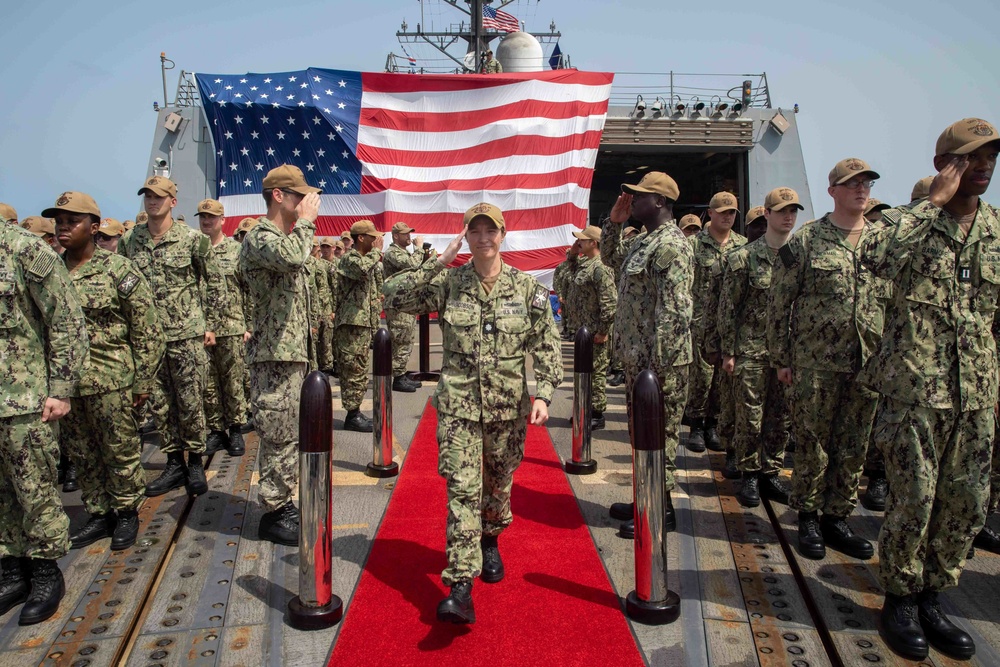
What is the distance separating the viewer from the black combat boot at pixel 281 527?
385cm

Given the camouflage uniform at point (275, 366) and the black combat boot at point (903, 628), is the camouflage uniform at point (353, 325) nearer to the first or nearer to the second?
A: the camouflage uniform at point (275, 366)

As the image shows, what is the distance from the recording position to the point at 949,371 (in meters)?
2.81

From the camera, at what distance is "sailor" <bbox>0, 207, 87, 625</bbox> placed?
3.03 meters

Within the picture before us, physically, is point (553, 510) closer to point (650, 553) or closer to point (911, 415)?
point (650, 553)

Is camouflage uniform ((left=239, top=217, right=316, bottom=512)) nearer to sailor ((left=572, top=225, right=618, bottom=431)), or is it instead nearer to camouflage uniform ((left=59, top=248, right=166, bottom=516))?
camouflage uniform ((left=59, top=248, right=166, bottom=516))

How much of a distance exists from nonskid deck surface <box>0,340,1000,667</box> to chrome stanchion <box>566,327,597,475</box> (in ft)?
0.97

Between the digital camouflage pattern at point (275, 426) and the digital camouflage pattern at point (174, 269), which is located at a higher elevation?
the digital camouflage pattern at point (174, 269)

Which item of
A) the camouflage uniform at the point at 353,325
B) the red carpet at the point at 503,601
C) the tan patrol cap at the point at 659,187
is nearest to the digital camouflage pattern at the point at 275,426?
the red carpet at the point at 503,601

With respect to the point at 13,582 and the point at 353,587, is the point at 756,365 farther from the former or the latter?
the point at 13,582

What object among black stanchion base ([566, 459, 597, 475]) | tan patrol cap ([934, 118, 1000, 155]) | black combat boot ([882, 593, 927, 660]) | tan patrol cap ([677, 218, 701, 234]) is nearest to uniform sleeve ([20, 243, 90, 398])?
black stanchion base ([566, 459, 597, 475])

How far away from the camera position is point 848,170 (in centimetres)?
360

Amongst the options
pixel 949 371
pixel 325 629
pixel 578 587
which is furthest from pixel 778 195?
pixel 325 629

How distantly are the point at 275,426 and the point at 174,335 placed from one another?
140cm

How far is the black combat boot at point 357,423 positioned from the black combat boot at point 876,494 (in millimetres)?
3973
